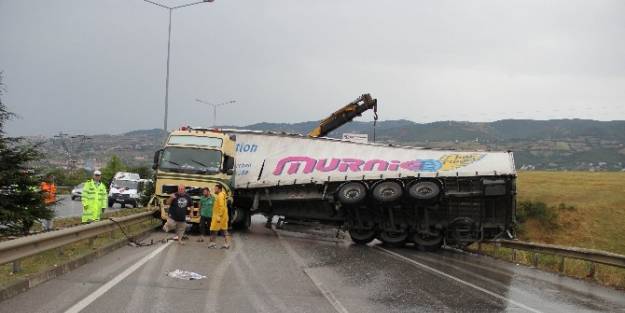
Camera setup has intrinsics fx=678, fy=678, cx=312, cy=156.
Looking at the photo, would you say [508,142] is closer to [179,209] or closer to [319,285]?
[179,209]

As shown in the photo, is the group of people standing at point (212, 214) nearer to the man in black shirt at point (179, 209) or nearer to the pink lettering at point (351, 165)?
the man in black shirt at point (179, 209)

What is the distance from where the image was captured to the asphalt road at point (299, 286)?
8383mm

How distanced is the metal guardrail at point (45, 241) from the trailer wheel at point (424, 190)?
8041 mm

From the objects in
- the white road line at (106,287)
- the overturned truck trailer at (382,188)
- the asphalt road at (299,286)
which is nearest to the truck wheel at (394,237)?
the overturned truck trailer at (382,188)

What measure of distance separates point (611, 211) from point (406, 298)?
32.0 m

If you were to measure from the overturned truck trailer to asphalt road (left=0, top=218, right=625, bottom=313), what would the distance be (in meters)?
2.21

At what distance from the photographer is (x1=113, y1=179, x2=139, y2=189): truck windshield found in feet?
129

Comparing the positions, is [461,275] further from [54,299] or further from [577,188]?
[577,188]

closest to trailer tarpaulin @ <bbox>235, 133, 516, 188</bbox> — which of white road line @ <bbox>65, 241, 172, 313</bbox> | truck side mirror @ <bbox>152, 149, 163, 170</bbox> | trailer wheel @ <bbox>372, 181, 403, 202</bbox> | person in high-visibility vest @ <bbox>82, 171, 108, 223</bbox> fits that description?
trailer wheel @ <bbox>372, 181, 403, 202</bbox>

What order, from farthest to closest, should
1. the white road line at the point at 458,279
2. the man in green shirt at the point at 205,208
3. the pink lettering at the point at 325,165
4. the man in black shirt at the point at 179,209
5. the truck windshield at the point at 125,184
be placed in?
1. the truck windshield at the point at 125,184
2. the pink lettering at the point at 325,165
3. the man in green shirt at the point at 205,208
4. the man in black shirt at the point at 179,209
5. the white road line at the point at 458,279

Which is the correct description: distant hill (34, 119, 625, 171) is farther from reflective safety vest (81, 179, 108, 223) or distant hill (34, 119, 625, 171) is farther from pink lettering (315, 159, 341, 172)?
reflective safety vest (81, 179, 108, 223)

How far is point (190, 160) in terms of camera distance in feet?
64.2

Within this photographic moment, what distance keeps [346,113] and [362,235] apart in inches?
321

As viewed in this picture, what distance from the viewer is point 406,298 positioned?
9.85 metres
